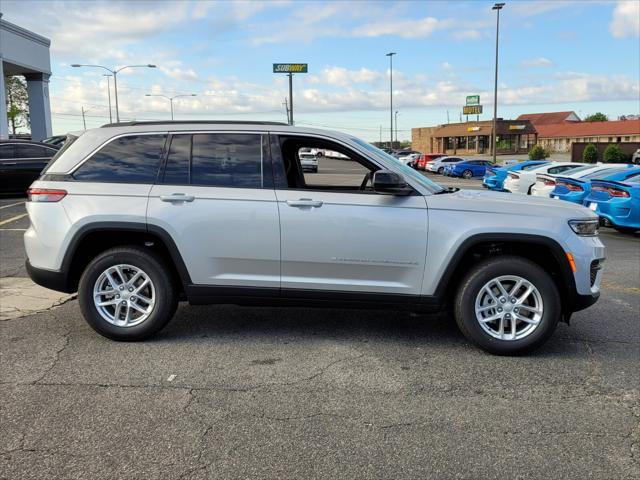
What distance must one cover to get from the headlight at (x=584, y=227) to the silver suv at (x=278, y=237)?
0.09 feet

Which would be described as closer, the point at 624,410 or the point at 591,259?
the point at 624,410

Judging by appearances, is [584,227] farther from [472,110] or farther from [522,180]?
[472,110]

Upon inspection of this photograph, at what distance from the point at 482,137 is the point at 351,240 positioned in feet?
240

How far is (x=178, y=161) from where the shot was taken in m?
4.81

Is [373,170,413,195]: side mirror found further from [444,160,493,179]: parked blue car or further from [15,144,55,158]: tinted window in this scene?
[444,160,493,179]: parked blue car

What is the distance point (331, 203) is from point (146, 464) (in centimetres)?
240

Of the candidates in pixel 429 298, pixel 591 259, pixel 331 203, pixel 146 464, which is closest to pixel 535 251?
pixel 591 259

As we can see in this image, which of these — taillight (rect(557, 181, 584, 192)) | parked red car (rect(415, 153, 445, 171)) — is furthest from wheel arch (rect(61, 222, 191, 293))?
parked red car (rect(415, 153, 445, 171))

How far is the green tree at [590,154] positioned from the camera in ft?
138

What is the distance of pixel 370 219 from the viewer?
455 cm

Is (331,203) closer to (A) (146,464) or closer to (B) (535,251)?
(B) (535,251)

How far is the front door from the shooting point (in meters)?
4.55

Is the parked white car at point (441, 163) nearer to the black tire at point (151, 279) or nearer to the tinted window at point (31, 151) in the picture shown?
the tinted window at point (31, 151)

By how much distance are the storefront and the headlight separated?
69637 millimetres
